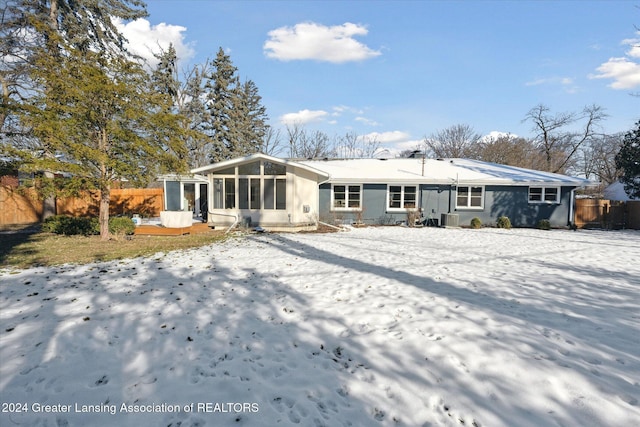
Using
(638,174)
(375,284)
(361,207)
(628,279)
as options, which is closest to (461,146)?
(638,174)

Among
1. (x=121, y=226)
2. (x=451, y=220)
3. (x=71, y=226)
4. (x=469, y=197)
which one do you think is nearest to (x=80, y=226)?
(x=71, y=226)

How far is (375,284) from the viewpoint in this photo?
18.1 feet

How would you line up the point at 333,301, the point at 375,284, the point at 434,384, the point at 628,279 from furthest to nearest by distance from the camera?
the point at 628,279 < the point at 375,284 < the point at 333,301 < the point at 434,384

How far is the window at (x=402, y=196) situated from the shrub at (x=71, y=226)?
46.4ft

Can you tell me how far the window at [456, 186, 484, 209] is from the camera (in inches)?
691

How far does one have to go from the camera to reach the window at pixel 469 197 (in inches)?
691

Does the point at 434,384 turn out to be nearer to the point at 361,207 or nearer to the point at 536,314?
the point at 536,314

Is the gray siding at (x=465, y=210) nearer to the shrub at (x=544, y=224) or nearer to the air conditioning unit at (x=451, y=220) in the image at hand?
the shrub at (x=544, y=224)

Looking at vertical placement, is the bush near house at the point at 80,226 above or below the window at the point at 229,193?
below

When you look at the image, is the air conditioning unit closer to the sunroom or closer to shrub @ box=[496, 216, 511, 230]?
shrub @ box=[496, 216, 511, 230]

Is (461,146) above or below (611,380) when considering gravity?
above

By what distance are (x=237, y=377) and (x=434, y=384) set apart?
5.72 feet

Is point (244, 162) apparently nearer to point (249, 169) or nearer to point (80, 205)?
point (249, 169)

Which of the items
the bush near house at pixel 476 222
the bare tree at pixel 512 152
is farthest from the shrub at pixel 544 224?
the bare tree at pixel 512 152
